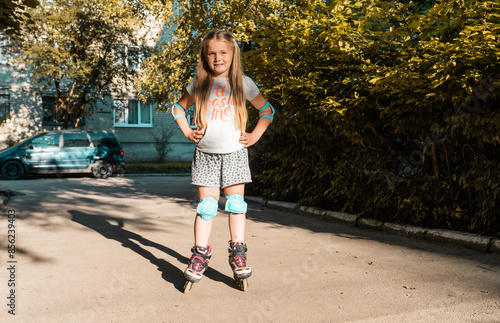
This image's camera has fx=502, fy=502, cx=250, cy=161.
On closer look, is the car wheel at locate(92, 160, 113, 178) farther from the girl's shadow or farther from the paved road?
the paved road

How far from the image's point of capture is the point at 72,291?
3830mm

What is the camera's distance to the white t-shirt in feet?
12.7

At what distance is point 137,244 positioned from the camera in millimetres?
5641

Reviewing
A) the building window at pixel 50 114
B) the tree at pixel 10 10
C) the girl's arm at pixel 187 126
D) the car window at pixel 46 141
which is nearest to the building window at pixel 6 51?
the building window at pixel 50 114

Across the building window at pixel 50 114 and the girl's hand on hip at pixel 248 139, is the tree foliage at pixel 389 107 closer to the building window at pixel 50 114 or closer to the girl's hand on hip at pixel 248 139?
the girl's hand on hip at pixel 248 139

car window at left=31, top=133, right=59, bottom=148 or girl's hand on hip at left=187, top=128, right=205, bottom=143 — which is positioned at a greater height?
girl's hand on hip at left=187, top=128, right=205, bottom=143

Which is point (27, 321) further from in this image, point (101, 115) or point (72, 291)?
point (101, 115)

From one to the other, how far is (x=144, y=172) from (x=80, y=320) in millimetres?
18924

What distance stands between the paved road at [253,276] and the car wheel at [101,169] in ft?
37.3

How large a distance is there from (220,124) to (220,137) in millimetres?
100

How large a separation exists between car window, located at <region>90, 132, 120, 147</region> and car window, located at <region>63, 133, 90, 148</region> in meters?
0.27

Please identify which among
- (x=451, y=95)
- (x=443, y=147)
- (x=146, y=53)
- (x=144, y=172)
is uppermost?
(x=146, y=53)

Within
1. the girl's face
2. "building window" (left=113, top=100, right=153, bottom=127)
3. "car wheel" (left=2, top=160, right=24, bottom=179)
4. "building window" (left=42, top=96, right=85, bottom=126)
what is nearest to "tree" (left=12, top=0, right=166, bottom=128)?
"building window" (left=42, top=96, right=85, bottom=126)

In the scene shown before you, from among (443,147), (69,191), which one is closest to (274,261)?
(443,147)
